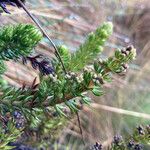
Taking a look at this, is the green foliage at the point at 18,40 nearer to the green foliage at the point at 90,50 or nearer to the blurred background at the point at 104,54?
the green foliage at the point at 90,50

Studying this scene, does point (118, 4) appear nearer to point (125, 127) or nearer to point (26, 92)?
point (125, 127)

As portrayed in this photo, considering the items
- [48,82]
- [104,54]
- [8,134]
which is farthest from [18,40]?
[104,54]

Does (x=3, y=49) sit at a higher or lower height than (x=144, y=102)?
higher

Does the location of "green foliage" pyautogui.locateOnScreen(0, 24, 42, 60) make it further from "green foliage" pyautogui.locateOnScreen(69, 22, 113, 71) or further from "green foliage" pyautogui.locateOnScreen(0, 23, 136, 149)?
"green foliage" pyautogui.locateOnScreen(69, 22, 113, 71)

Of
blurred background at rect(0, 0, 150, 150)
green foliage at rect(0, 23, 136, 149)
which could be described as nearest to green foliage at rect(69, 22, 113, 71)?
green foliage at rect(0, 23, 136, 149)

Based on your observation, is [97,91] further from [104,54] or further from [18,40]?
[104,54]

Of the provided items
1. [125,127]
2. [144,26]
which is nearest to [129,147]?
[125,127]

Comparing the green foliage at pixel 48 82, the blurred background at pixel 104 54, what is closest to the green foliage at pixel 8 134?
the green foliage at pixel 48 82
